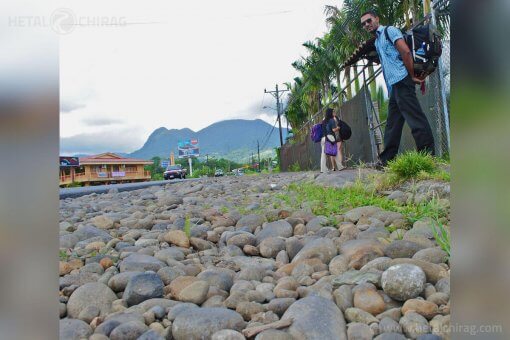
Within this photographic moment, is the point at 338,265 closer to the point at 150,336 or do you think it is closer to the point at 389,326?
the point at 389,326

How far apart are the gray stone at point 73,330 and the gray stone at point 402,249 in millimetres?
1208

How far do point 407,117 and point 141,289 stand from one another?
131 inches

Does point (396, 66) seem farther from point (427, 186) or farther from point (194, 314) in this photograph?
point (194, 314)

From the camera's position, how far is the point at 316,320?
1150mm

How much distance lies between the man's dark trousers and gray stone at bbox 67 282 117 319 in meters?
3.37

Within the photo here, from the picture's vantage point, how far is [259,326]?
3.91ft

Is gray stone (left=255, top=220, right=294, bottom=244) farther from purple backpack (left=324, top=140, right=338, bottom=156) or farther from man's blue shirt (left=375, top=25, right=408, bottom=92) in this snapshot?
purple backpack (left=324, top=140, right=338, bottom=156)

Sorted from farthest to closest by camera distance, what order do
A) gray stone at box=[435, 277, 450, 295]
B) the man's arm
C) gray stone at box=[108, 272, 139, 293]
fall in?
the man's arm, gray stone at box=[108, 272, 139, 293], gray stone at box=[435, 277, 450, 295]

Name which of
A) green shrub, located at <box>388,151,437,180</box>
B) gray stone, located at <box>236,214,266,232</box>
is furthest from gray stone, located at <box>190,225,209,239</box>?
green shrub, located at <box>388,151,437,180</box>

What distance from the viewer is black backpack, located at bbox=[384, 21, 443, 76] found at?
150 inches

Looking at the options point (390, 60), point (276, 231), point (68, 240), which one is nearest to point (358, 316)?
point (276, 231)

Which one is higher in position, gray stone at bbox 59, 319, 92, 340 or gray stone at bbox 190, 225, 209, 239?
gray stone at bbox 190, 225, 209, 239

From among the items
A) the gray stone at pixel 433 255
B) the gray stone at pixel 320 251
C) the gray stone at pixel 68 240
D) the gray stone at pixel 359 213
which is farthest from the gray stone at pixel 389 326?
the gray stone at pixel 68 240
